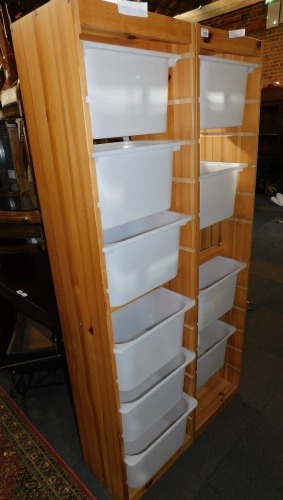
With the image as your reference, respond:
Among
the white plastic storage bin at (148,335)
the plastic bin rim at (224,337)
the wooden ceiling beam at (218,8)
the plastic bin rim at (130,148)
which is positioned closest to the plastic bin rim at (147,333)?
the white plastic storage bin at (148,335)

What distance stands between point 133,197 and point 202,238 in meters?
0.71

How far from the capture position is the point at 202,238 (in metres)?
1.60

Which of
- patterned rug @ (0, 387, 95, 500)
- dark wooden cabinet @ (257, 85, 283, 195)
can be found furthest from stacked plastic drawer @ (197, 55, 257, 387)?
dark wooden cabinet @ (257, 85, 283, 195)

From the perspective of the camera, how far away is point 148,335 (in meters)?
1.15

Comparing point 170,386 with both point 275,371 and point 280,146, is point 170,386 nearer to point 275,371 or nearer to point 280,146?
point 275,371

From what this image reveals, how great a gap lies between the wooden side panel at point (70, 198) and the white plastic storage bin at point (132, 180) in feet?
0.16

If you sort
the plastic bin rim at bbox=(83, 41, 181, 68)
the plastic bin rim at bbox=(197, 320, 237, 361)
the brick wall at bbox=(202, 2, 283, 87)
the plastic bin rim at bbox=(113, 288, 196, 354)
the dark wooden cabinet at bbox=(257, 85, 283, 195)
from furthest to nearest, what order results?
1. the dark wooden cabinet at bbox=(257, 85, 283, 195)
2. the brick wall at bbox=(202, 2, 283, 87)
3. the plastic bin rim at bbox=(197, 320, 237, 361)
4. the plastic bin rim at bbox=(113, 288, 196, 354)
5. the plastic bin rim at bbox=(83, 41, 181, 68)

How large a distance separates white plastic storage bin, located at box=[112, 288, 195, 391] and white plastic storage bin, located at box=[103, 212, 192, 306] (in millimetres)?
164

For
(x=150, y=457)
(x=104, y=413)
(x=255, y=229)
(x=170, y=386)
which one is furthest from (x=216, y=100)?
(x=255, y=229)

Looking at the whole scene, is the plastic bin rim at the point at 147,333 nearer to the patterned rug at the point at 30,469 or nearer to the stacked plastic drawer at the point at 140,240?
the stacked plastic drawer at the point at 140,240

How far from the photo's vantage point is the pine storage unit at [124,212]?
838mm

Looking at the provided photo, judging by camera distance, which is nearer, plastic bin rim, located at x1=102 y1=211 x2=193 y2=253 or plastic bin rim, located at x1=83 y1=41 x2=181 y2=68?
plastic bin rim, located at x1=83 y1=41 x2=181 y2=68

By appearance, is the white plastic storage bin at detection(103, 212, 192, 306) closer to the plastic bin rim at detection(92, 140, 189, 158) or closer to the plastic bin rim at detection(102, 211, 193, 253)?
the plastic bin rim at detection(102, 211, 193, 253)

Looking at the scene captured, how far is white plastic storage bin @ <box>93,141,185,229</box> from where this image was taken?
0.89m
